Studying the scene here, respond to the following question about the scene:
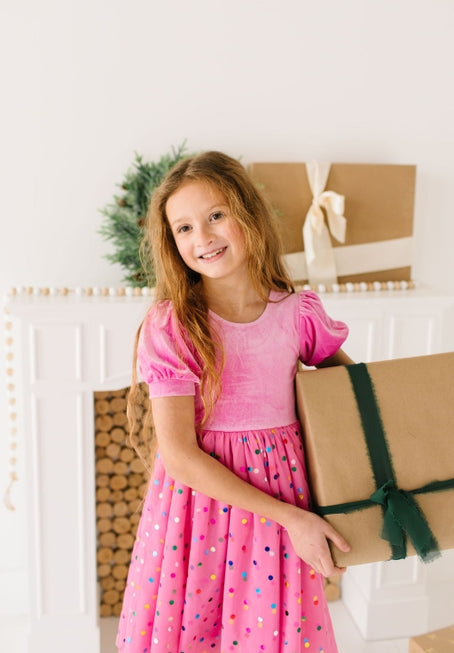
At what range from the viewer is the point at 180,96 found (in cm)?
177

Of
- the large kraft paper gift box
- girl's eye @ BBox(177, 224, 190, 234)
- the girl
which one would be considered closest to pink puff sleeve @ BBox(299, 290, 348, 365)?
the girl

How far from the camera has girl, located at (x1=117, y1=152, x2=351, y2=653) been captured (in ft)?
3.48

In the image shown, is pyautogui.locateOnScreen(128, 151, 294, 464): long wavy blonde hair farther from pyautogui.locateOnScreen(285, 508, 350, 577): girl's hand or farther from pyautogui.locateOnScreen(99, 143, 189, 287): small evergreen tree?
pyautogui.locateOnScreen(99, 143, 189, 287): small evergreen tree

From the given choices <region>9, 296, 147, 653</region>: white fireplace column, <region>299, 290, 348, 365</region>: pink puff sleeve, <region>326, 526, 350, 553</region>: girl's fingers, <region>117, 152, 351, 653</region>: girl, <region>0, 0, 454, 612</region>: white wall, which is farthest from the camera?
<region>0, 0, 454, 612</region>: white wall

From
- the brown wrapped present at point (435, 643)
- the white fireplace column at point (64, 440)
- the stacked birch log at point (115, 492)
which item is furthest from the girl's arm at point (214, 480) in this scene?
the stacked birch log at point (115, 492)

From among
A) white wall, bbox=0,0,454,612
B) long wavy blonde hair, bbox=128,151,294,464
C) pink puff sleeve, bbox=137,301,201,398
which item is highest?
white wall, bbox=0,0,454,612

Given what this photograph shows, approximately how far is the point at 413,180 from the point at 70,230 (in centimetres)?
105

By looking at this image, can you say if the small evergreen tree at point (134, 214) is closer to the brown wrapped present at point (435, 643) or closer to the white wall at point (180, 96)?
the white wall at point (180, 96)

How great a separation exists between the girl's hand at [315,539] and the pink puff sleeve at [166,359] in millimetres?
282

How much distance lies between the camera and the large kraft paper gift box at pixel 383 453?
3.19ft

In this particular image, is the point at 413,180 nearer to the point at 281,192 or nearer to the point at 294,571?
the point at 281,192

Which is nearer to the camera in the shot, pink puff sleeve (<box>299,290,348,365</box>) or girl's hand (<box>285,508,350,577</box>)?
girl's hand (<box>285,508,350,577</box>)

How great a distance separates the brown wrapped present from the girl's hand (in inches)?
15.4

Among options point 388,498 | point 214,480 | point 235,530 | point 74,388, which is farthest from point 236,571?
point 74,388
